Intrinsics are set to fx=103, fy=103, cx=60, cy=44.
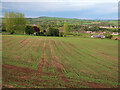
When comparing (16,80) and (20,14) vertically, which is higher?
(20,14)

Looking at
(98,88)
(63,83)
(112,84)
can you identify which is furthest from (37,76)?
(112,84)

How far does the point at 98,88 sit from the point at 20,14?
54087 mm

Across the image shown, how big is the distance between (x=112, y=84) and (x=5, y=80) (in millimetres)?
7491

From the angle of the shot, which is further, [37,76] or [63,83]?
[37,76]

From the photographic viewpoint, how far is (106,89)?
6914 mm

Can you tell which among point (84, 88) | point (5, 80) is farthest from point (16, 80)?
point (84, 88)

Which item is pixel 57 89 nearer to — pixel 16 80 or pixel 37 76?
pixel 37 76

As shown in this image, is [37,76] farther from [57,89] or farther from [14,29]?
[14,29]

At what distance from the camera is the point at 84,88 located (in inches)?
263

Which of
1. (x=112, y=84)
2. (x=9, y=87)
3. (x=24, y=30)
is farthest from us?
(x=24, y=30)

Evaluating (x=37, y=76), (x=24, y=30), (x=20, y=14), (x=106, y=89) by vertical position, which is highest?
(x=20, y=14)

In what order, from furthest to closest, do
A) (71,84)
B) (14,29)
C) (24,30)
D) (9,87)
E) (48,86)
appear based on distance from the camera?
(24,30), (14,29), (71,84), (48,86), (9,87)

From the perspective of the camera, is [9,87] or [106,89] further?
[106,89]

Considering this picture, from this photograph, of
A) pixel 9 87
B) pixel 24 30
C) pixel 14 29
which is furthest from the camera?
pixel 24 30
